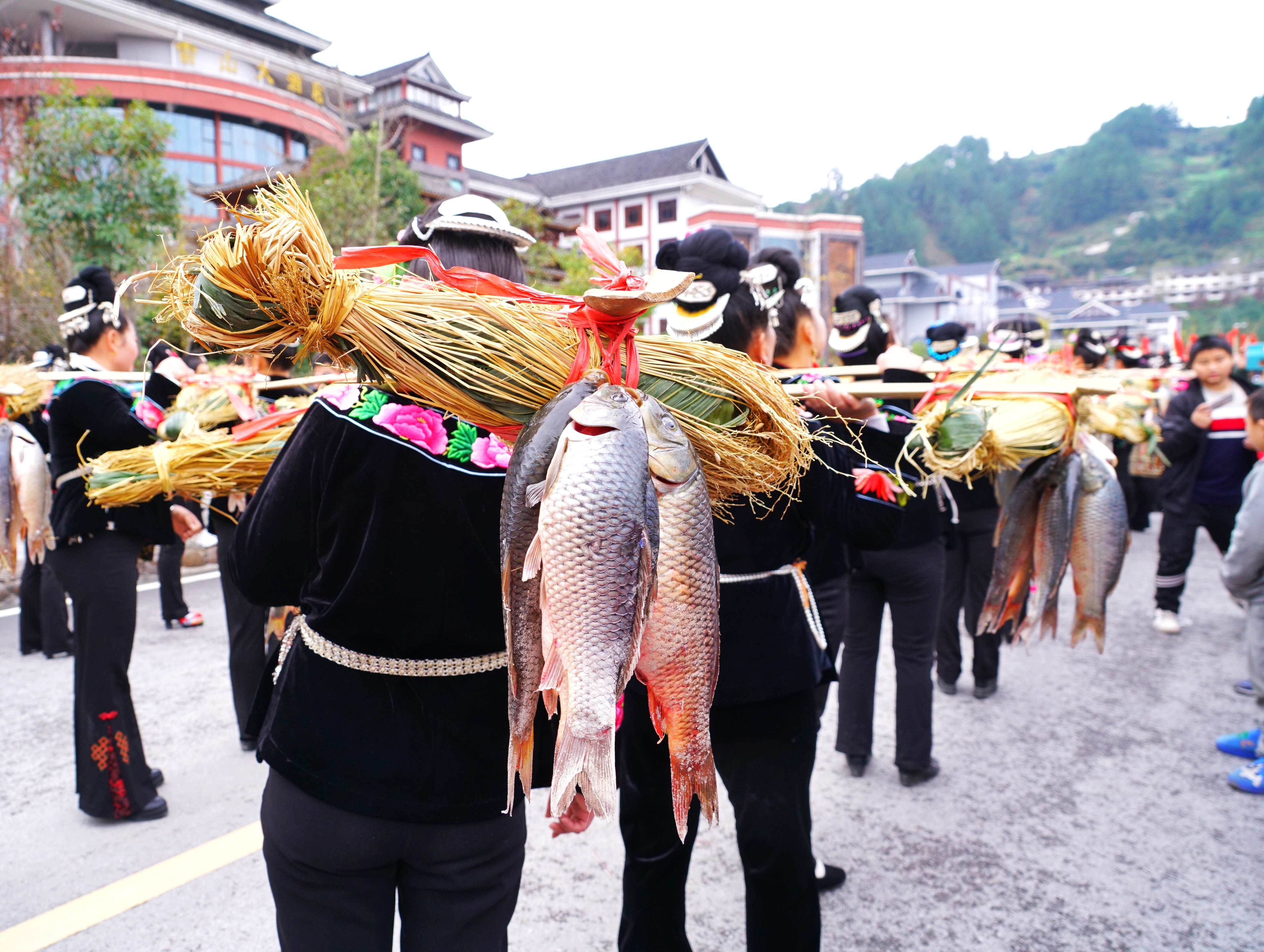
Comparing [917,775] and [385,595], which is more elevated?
[385,595]

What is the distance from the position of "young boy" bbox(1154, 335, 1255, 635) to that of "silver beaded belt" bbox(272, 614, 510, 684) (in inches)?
222

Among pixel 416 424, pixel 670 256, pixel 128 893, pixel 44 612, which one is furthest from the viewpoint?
pixel 44 612

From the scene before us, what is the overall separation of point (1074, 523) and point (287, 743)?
7.44 feet

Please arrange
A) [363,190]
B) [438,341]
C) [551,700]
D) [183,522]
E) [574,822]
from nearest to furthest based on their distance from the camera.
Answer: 1. [551,700]
2. [438,341]
3. [574,822]
4. [183,522]
5. [363,190]

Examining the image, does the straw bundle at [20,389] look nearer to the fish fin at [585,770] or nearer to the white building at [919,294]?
the fish fin at [585,770]

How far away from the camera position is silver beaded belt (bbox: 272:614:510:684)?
139 cm

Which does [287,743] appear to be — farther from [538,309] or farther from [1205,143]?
[1205,143]

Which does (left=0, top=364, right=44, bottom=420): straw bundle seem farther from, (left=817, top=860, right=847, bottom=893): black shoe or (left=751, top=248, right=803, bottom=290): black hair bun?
(left=817, top=860, right=847, bottom=893): black shoe

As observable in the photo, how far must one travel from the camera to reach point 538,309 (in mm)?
1248

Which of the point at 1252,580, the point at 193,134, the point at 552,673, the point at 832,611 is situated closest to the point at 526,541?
the point at 552,673

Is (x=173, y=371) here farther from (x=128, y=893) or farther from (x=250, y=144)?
(x=250, y=144)

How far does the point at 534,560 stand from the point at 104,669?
2.95 meters

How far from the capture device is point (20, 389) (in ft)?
12.2

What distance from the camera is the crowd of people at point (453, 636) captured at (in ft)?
4.47
